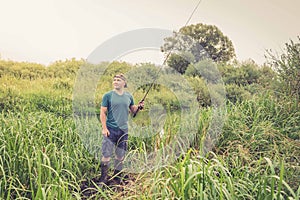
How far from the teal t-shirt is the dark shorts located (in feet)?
0.22

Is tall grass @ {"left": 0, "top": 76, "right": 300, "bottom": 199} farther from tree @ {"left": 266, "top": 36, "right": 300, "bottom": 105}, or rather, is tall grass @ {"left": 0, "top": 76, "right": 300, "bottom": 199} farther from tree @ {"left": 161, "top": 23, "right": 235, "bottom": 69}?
tree @ {"left": 161, "top": 23, "right": 235, "bottom": 69}

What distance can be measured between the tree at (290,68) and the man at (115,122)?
249 centimetres

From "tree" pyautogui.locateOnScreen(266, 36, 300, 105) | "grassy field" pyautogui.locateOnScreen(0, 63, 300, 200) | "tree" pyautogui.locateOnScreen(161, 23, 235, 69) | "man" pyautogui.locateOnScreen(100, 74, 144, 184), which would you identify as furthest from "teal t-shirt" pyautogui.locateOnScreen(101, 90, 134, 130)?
"tree" pyautogui.locateOnScreen(161, 23, 235, 69)

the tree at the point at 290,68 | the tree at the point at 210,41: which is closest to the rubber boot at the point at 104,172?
the tree at the point at 290,68

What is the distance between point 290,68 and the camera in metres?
5.38

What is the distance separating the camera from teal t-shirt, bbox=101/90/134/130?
3.56 m

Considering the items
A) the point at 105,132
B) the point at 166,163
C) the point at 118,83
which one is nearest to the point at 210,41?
the point at 118,83

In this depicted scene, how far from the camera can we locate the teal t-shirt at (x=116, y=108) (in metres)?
3.56

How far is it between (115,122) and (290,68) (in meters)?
3.08

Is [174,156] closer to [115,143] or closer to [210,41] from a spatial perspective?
[115,143]

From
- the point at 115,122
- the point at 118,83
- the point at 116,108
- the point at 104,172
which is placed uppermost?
the point at 118,83

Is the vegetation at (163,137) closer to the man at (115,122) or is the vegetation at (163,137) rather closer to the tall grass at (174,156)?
the tall grass at (174,156)

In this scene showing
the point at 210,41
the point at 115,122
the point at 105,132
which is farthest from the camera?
the point at 210,41

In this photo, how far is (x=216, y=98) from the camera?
19.1 feet
